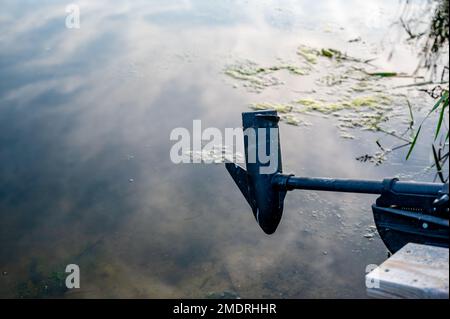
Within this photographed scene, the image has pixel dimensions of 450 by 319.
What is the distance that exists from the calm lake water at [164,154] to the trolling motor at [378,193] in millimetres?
799

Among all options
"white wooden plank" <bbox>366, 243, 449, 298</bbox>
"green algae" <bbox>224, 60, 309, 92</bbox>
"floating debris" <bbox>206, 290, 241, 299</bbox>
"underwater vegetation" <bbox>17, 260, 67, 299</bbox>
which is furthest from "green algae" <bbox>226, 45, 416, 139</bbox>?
"white wooden plank" <bbox>366, 243, 449, 298</bbox>

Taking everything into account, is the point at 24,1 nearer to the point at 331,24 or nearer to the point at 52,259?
the point at 331,24

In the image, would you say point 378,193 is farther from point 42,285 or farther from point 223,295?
point 42,285

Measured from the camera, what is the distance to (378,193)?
9.23ft

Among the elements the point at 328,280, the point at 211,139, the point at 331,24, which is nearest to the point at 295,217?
the point at 328,280

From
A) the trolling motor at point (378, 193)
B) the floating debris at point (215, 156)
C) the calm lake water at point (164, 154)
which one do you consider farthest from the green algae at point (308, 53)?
the trolling motor at point (378, 193)

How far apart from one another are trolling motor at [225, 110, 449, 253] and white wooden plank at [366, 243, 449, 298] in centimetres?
37

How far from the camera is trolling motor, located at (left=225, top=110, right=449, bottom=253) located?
8.58 feet

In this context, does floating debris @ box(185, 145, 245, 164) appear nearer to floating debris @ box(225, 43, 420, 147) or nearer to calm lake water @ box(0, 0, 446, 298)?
calm lake water @ box(0, 0, 446, 298)

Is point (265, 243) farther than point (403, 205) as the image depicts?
Yes

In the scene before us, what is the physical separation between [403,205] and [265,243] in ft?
4.67

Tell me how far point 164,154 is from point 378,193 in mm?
2439

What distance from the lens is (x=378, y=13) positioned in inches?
298

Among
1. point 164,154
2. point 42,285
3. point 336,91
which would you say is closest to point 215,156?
point 164,154
